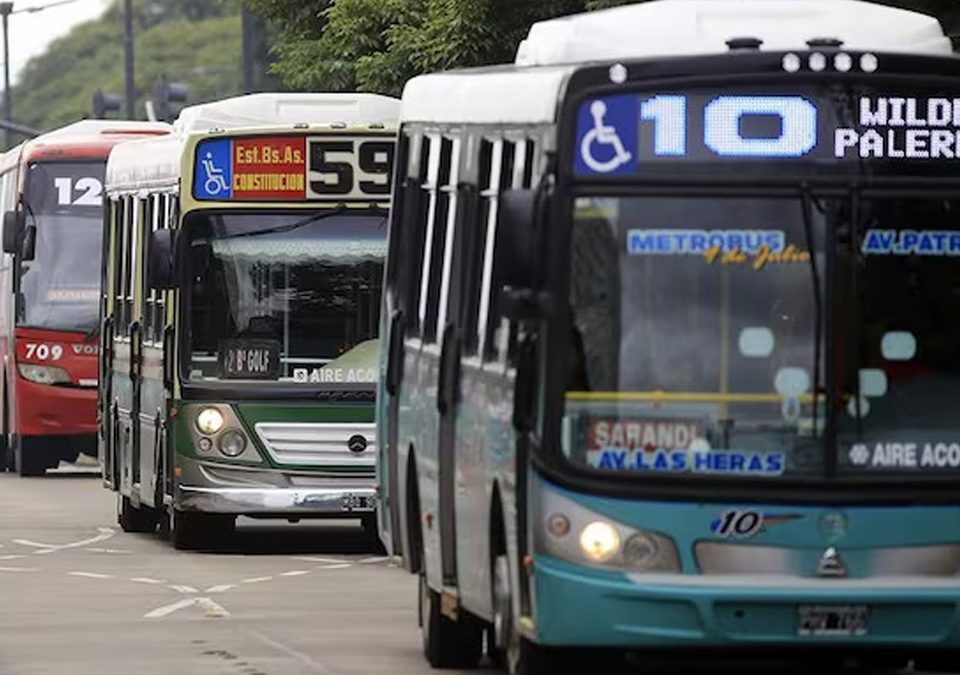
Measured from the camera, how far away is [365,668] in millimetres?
16078

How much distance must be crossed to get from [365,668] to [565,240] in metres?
3.38

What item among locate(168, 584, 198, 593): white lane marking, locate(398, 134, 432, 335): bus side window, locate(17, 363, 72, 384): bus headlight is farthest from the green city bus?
locate(17, 363, 72, 384): bus headlight

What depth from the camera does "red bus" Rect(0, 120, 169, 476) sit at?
1545 inches

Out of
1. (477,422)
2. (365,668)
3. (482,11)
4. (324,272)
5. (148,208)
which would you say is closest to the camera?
(477,422)

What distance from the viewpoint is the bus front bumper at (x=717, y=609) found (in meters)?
13.1

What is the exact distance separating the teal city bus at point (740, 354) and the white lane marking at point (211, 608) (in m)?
5.97

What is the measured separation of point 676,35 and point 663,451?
1704mm

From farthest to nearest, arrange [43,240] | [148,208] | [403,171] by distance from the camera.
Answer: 1. [43,240]
2. [148,208]
3. [403,171]

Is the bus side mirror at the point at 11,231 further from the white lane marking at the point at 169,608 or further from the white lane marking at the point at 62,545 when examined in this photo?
the white lane marking at the point at 169,608

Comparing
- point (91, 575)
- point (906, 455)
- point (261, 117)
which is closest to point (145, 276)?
point (261, 117)

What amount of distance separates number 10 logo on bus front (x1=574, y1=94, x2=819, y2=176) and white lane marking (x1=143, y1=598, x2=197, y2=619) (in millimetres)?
6637

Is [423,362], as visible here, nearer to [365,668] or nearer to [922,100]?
[365,668]

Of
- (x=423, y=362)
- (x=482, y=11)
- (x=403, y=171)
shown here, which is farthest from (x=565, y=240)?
(x=482, y=11)

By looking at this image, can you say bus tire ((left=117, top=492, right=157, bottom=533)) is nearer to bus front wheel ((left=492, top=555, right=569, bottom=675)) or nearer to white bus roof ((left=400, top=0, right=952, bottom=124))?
white bus roof ((left=400, top=0, right=952, bottom=124))
